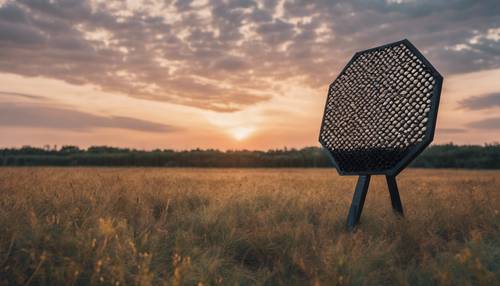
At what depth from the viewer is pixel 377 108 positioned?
684 centimetres

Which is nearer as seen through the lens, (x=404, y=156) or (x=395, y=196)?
(x=404, y=156)

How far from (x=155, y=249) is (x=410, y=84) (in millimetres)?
4285

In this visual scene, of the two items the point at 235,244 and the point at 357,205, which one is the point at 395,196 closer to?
the point at 357,205

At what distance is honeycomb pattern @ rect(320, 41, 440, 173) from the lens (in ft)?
20.7

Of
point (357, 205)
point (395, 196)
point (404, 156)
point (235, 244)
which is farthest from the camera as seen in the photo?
point (395, 196)

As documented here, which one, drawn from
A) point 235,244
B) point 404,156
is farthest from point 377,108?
point 235,244

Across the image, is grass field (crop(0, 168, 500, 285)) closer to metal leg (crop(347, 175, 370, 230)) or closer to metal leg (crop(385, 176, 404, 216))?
metal leg (crop(347, 175, 370, 230))

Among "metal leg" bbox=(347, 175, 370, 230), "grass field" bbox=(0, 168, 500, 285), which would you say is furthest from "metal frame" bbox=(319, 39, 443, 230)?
"grass field" bbox=(0, 168, 500, 285)

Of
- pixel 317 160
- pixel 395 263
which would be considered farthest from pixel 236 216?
pixel 317 160

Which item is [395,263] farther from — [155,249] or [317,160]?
[317,160]

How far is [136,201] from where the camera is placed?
23.5 ft

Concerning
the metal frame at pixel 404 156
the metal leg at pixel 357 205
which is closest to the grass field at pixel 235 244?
the metal leg at pixel 357 205

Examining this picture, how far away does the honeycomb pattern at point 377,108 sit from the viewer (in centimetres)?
632

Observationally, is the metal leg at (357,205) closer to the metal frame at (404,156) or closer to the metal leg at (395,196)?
the metal frame at (404,156)
